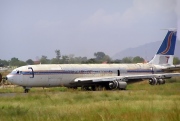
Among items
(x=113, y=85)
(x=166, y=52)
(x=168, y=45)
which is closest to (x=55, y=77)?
(x=113, y=85)

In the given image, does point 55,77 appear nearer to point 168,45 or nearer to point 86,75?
point 86,75

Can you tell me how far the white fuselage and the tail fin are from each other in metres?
5.68

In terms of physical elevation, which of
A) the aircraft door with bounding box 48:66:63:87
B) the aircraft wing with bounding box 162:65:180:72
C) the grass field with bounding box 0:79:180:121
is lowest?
the grass field with bounding box 0:79:180:121

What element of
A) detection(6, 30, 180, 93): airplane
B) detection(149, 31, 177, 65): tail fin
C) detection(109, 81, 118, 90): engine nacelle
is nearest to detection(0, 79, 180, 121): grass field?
detection(6, 30, 180, 93): airplane

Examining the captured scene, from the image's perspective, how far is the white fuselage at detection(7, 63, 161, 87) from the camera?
56.6 metres

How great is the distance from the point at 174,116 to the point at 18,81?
1571 inches

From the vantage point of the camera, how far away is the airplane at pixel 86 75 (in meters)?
56.8

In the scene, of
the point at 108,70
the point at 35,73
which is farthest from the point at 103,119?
the point at 108,70

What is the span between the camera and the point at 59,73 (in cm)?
5903

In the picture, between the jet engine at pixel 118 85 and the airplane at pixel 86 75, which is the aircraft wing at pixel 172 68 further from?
the jet engine at pixel 118 85

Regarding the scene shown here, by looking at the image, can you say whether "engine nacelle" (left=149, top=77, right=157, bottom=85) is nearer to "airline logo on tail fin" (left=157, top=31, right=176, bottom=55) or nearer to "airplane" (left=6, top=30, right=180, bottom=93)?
"airplane" (left=6, top=30, right=180, bottom=93)

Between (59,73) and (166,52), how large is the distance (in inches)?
914

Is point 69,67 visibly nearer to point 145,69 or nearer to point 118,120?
point 145,69

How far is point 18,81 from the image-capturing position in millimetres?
56406
